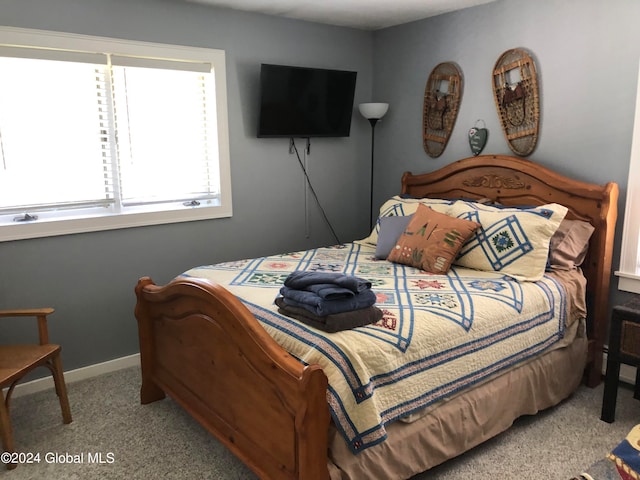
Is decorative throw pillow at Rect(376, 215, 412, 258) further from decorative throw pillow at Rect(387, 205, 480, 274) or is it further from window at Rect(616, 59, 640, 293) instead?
window at Rect(616, 59, 640, 293)

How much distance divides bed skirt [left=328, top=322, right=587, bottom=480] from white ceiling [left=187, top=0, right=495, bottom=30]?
2.28 metres

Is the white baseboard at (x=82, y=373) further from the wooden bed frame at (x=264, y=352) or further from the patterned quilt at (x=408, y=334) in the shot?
the patterned quilt at (x=408, y=334)

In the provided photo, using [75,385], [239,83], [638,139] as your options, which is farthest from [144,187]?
[638,139]

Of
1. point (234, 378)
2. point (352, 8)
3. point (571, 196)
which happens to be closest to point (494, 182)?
point (571, 196)

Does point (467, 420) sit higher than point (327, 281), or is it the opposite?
point (327, 281)

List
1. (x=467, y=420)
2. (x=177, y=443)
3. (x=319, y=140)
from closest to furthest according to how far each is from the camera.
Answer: (x=467, y=420), (x=177, y=443), (x=319, y=140)

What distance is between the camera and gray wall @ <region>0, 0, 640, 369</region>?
2.96 m

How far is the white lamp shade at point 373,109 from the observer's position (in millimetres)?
4074

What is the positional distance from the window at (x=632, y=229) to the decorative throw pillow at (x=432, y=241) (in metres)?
0.85

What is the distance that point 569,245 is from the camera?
2.92 meters

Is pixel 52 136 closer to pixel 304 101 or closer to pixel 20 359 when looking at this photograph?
pixel 20 359

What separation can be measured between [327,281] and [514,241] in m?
1.27

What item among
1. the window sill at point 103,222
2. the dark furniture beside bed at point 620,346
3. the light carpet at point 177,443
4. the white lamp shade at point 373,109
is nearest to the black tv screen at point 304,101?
the white lamp shade at point 373,109

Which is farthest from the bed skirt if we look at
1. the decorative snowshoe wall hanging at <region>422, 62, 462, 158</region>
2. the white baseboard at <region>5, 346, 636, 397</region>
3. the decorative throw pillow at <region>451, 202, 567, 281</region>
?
the decorative snowshoe wall hanging at <region>422, 62, 462, 158</region>
